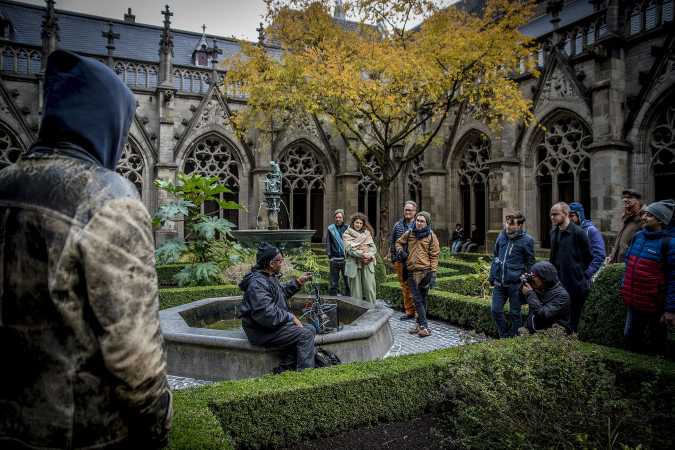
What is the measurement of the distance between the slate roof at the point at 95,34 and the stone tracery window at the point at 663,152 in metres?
18.3

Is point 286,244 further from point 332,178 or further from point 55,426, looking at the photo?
point 332,178

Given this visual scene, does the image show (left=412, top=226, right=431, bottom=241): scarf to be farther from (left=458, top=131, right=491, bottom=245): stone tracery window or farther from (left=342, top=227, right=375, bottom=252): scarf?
(left=458, top=131, right=491, bottom=245): stone tracery window

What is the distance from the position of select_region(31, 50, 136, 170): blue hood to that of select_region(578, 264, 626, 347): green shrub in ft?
14.4

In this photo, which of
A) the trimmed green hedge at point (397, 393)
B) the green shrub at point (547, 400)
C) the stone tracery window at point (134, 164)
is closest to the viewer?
the green shrub at point (547, 400)

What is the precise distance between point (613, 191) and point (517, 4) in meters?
5.27

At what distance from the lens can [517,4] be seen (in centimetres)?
1073

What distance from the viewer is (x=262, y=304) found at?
12.7 feet

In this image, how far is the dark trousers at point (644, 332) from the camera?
3.76 metres

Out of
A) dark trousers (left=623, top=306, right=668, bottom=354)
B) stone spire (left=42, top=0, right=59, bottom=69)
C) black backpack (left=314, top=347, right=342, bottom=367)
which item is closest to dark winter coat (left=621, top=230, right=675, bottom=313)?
dark trousers (left=623, top=306, right=668, bottom=354)

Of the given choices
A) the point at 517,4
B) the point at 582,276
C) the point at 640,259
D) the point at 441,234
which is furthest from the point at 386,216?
the point at 640,259

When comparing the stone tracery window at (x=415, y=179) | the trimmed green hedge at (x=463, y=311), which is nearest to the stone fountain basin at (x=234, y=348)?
the trimmed green hedge at (x=463, y=311)

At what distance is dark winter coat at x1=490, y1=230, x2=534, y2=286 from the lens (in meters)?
5.24

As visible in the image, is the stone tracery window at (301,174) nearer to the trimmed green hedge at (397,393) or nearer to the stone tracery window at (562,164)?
the stone tracery window at (562,164)

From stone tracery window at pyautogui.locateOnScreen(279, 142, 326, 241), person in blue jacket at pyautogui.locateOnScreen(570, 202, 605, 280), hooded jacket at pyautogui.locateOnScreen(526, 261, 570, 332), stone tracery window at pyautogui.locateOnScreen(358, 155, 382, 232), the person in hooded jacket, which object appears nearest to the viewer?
the person in hooded jacket
